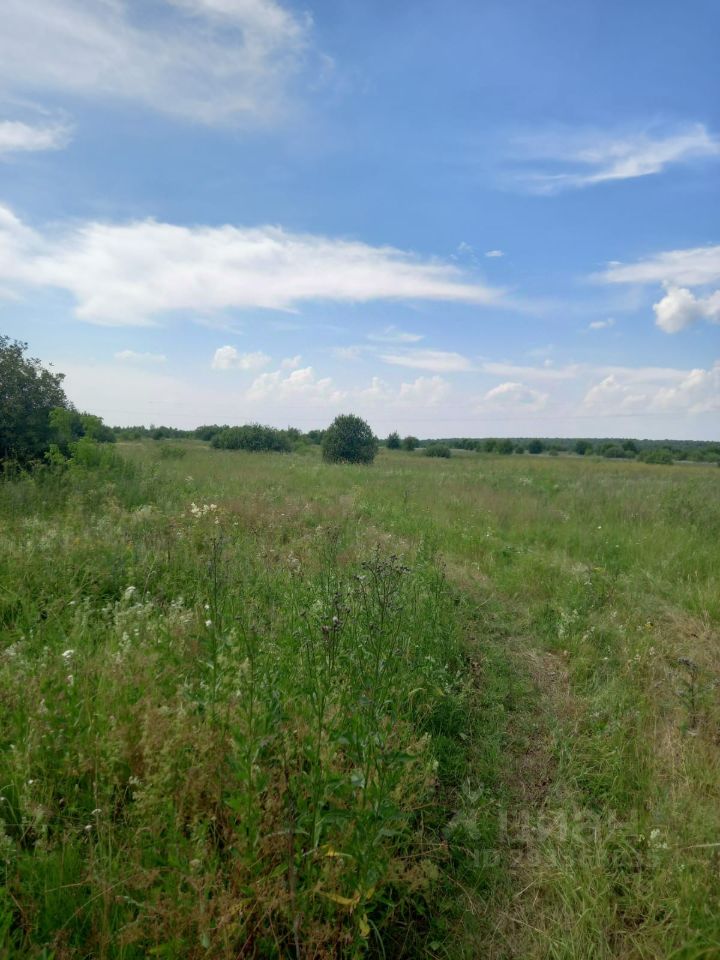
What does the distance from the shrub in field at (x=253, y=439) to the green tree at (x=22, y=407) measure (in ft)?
97.8

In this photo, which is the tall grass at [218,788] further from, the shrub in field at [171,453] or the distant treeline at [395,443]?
the distant treeline at [395,443]

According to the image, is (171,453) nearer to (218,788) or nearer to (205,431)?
(218,788)

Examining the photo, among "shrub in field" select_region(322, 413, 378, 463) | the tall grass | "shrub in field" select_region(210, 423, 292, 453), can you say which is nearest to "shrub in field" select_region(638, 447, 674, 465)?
"shrub in field" select_region(322, 413, 378, 463)

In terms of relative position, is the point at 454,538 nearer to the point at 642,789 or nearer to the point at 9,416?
the point at 642,789

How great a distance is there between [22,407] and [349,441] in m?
22.2

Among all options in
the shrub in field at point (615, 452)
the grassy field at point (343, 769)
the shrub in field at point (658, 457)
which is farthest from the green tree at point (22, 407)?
the shrub in field at point (615, 452)

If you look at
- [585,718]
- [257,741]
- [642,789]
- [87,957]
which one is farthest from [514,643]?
[87,957]

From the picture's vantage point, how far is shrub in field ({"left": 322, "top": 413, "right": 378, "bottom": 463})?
33500 millimetres

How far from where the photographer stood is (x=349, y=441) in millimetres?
33625

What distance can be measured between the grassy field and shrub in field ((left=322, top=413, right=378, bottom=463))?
91.5ft

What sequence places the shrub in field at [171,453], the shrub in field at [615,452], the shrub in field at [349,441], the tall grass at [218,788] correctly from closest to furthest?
1. the tall grass at [218,788]
2. the shrub in field at [171,453]
3. the shrub in field at [349,441]
4. the shrub in field at [615,452]

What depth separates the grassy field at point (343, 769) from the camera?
1997 millimetres

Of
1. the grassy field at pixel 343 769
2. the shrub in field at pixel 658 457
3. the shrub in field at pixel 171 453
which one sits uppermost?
the shrub in field at pixel 658 457

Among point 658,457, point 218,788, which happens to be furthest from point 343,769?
point 658,457
